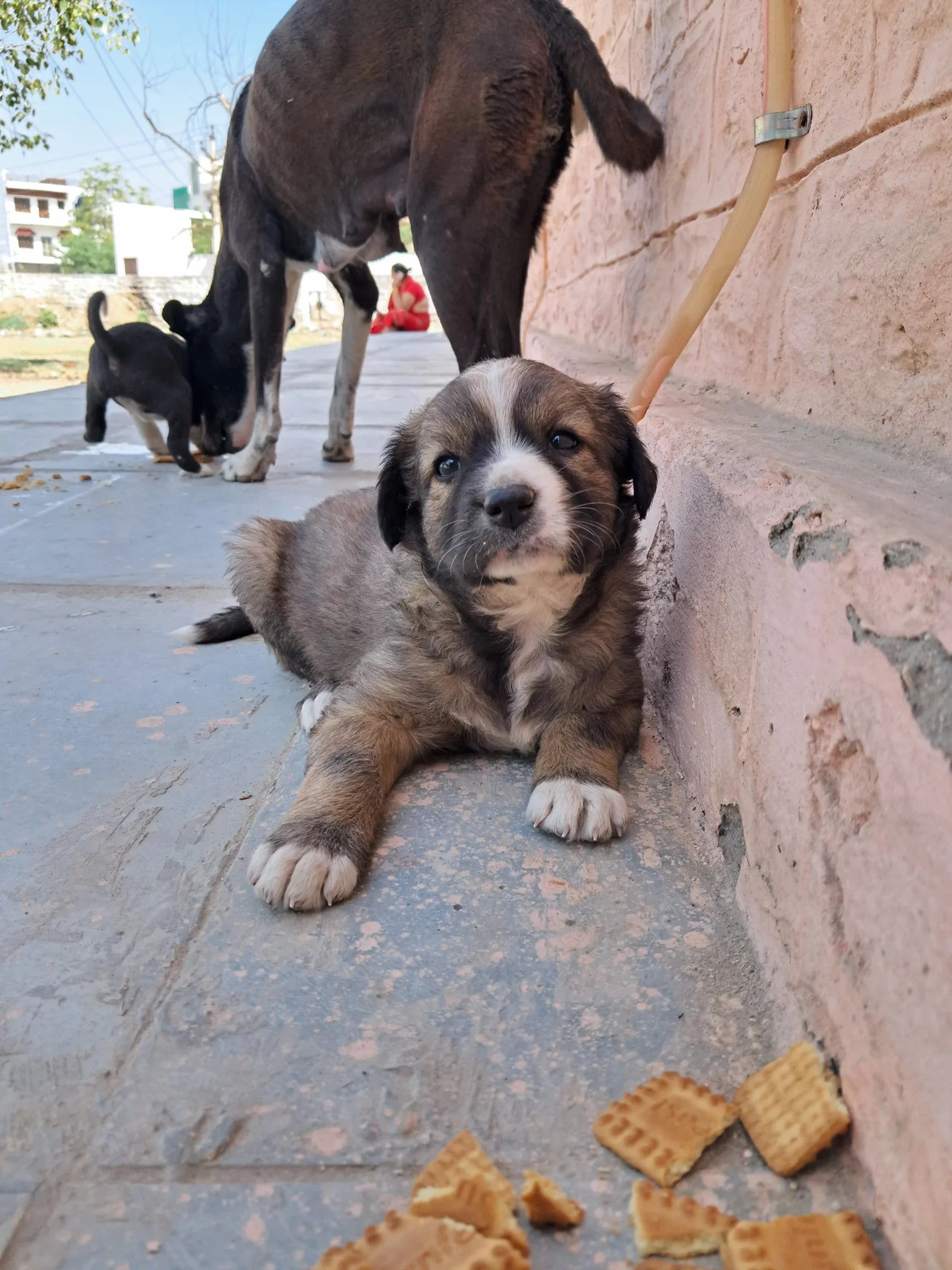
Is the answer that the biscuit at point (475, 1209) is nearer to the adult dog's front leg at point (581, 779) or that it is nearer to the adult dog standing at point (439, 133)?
the adult dog's front leg at point (581, 779)

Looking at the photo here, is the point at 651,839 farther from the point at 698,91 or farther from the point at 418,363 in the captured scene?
the point at 418,363

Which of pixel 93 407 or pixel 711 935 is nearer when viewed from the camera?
pixel 711 935

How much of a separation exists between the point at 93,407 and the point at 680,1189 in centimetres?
645

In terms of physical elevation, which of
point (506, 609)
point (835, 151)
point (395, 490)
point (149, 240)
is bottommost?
point (506, 609)

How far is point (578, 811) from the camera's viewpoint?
2.09 m

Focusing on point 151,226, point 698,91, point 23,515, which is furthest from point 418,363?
point 151,226

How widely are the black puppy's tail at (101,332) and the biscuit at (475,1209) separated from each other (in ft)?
19.2

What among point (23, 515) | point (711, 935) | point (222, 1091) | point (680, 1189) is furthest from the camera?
point (23, 515)

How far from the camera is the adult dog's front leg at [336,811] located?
185 centimetres

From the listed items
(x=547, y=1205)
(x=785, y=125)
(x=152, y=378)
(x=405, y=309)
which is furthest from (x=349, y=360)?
(x=405, y=309)

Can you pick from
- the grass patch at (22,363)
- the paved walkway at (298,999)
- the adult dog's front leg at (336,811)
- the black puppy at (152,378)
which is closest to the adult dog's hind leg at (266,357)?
the black puppy at (152,378)

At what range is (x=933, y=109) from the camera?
177 cm

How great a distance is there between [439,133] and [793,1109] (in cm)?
376

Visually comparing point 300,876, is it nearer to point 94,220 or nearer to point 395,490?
point 395,490
